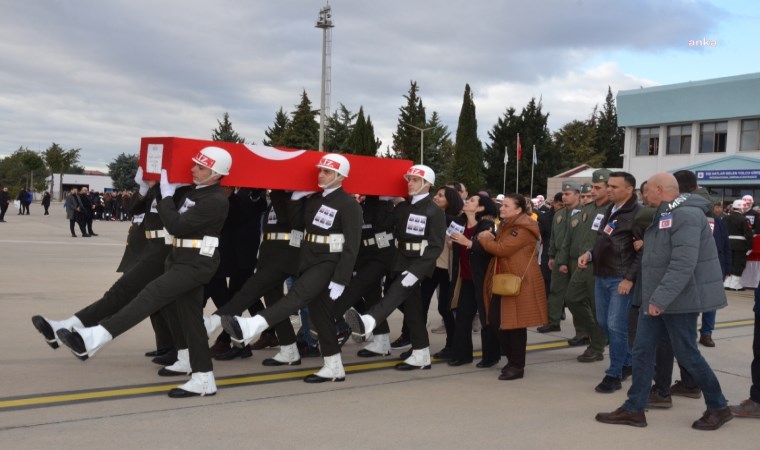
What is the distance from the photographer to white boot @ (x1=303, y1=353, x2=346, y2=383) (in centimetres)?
600

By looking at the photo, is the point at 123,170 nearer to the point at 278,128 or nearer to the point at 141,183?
the point at 278,128

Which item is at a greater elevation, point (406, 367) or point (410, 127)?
point (410, 127)

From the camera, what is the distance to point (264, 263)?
662cm

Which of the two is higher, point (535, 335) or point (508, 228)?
point (508, 228)

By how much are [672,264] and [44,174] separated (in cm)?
10765

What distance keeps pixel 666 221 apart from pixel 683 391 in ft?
6.43

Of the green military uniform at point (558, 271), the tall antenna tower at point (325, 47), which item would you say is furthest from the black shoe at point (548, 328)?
the tall antenna tower at point (325, 47)

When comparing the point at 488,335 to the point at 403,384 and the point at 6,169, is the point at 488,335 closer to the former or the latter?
the point at 403,384

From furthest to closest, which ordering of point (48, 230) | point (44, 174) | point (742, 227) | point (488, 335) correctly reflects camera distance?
point (44, 174), point (48, 230), point (742, 227), point (488, 335)

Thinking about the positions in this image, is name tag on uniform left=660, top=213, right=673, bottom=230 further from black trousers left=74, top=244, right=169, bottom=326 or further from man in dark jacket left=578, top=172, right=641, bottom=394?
black trousers left=74, top=244, right=169, bottom=326

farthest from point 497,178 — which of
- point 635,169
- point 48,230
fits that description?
point 48,230

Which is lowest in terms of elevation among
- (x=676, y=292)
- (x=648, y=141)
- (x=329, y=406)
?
(x=329, y=406)

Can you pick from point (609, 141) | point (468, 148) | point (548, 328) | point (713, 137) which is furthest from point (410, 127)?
point (548, 328)

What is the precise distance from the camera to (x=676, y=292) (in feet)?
15.7
